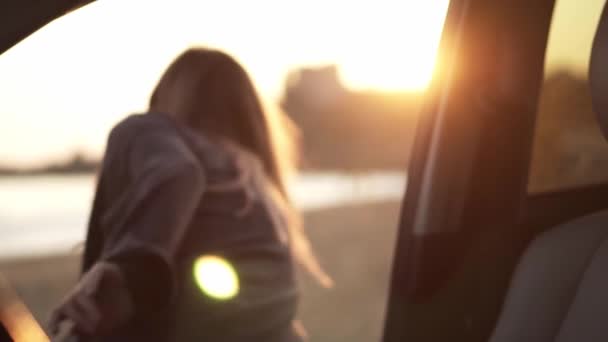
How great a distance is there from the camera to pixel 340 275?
4000 millimetres

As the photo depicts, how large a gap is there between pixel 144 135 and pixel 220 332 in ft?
1.67

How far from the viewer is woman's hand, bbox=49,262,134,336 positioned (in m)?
1.82

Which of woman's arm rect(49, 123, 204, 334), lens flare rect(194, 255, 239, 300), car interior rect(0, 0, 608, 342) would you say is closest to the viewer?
car interior rect(0, 0, 608, 342)

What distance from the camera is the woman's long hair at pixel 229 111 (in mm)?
2197

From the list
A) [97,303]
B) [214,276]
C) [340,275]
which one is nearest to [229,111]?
[214,276]

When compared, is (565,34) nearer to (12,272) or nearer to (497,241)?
(497,241)

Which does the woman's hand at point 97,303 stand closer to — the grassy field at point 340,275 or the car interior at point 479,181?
the grassy field at point 340,275

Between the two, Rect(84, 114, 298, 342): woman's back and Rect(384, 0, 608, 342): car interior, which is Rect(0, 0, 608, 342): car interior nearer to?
Rect(384, 0, 608, 342): car interior

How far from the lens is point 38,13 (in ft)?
3.52

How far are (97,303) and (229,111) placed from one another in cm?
66

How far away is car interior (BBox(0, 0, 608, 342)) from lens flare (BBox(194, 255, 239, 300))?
44cm

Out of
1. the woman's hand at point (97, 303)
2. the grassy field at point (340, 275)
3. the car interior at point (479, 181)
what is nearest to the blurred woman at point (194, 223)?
the woman's hand at point (97, 303)

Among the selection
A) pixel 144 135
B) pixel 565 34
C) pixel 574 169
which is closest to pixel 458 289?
pixel 574 169

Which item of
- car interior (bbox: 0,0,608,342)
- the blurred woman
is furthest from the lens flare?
car interior (bbox: 0,0,608,342)
